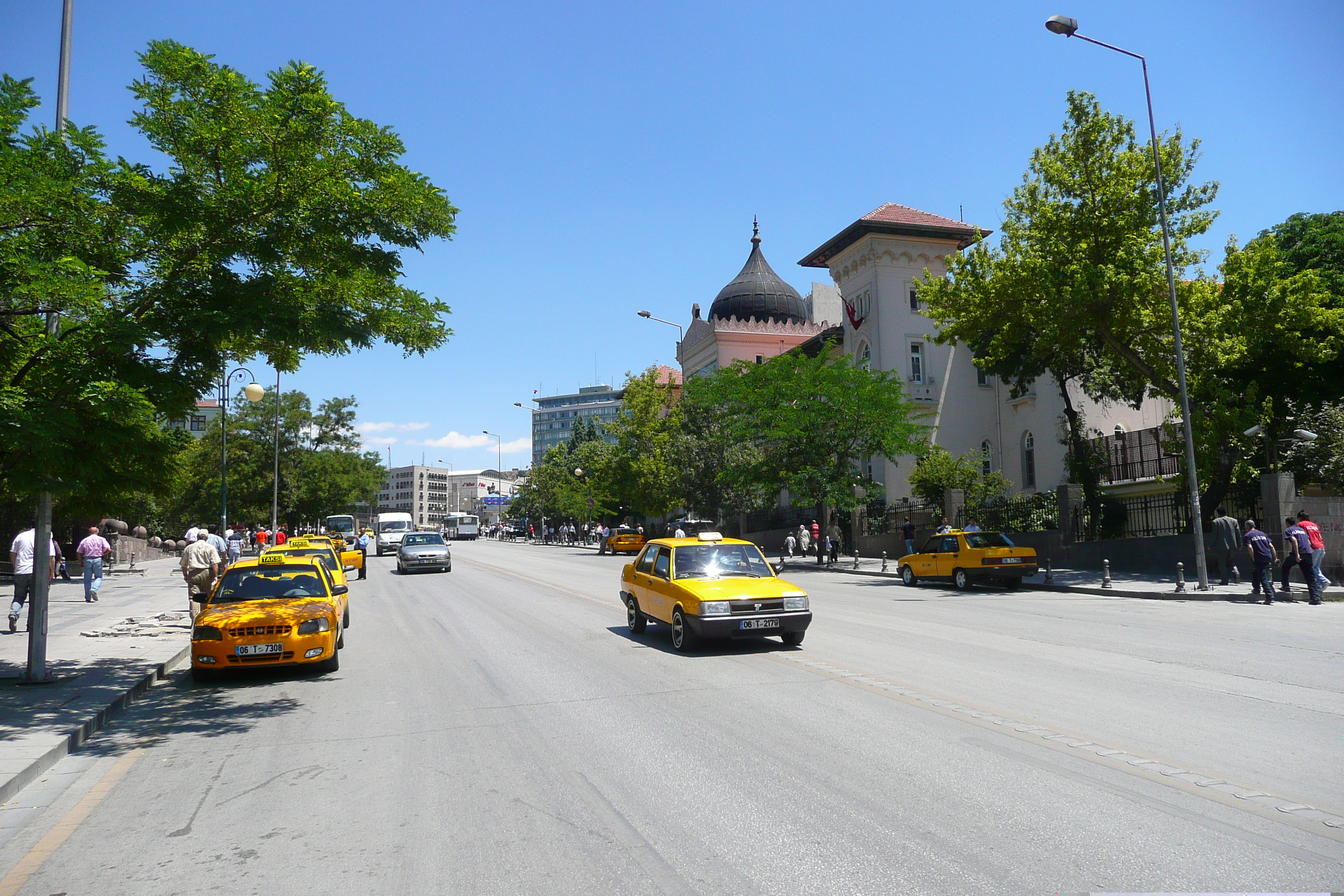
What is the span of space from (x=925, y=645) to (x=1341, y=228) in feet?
91.5

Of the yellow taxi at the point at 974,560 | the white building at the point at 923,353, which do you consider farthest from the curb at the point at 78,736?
the white building at the point at 923,353

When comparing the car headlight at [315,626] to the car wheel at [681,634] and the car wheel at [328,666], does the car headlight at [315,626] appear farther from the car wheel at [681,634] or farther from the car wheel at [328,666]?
the car wheel at [681,634]

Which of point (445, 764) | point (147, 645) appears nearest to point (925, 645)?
point (445, 764)

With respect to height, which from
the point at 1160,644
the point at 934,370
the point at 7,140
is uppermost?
the point at 934,370

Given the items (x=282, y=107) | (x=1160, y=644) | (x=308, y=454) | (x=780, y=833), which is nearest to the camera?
(x=780, y=833)

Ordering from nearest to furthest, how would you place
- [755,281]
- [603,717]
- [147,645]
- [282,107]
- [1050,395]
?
[603,717] < [282,107] < [147,645] < [1050,395] < [755,281]

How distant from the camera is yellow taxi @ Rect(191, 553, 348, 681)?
10.2m

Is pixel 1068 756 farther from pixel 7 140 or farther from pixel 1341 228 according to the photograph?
pixel 1341 228

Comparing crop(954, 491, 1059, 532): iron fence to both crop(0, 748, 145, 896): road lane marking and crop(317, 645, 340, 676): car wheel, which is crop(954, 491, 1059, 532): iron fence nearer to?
crop(317, 645, 340, 676): car wheel

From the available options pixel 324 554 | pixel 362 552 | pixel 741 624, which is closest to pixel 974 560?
pixel 741 624

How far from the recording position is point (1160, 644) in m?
12.1

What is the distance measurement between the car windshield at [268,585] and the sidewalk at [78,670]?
1212mm

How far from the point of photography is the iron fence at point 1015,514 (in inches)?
1192

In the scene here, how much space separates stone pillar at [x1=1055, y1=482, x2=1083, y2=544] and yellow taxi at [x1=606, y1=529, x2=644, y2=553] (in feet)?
89.9
